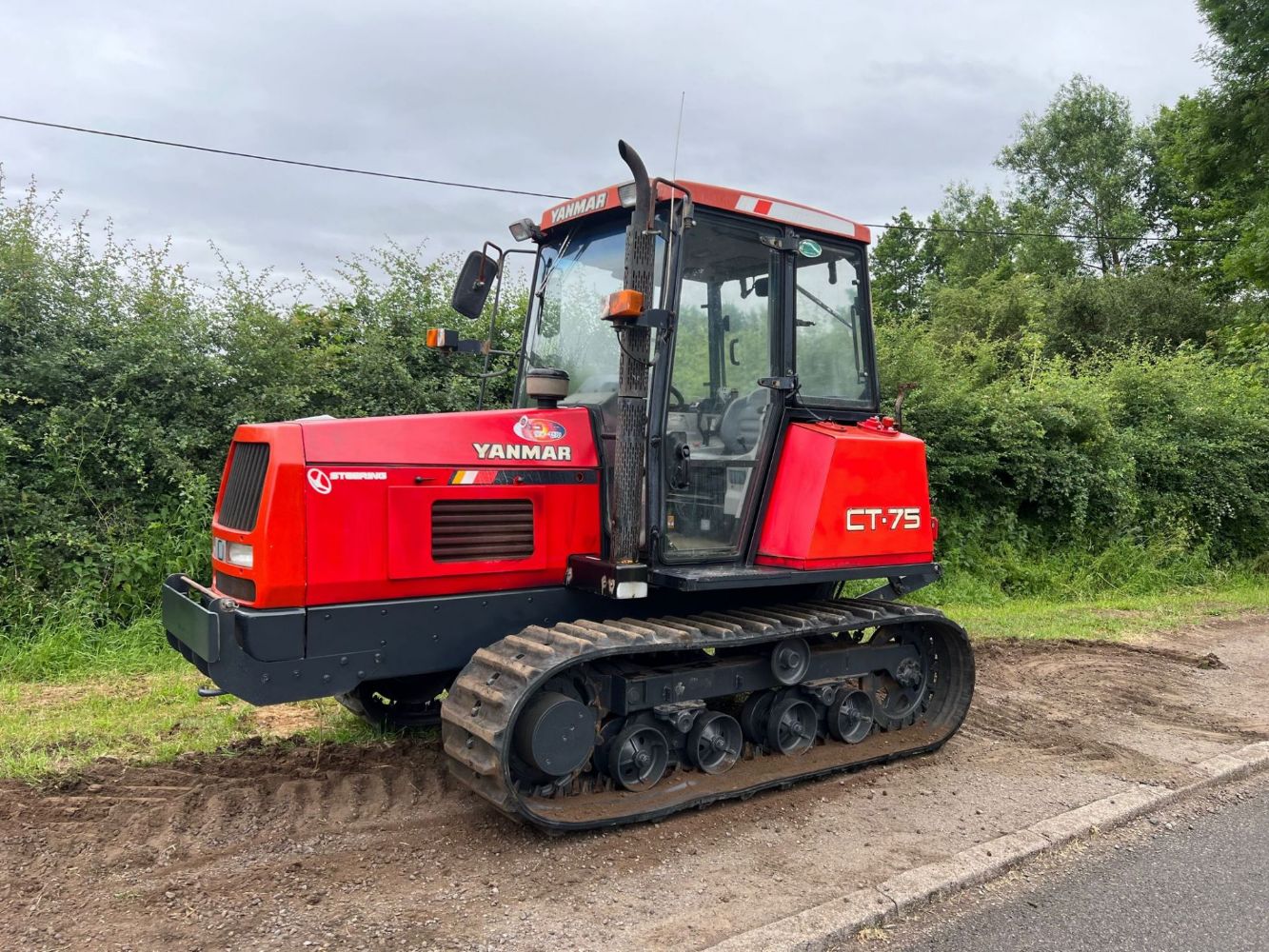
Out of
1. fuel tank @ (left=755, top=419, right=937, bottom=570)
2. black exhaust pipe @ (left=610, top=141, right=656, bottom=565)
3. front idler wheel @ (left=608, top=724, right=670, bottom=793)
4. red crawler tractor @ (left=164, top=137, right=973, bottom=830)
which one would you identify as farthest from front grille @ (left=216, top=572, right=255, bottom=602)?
fuel tank @ (left=755, top=419, right=937, bottom=570)

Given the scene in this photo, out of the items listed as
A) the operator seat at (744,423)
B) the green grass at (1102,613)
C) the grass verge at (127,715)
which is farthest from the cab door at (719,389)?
the green grass at (1102,613)

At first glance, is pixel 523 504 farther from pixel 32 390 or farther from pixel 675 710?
pixel 32 390

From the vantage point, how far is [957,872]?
366 centimetres

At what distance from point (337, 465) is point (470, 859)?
165 cm

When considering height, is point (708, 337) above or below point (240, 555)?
above

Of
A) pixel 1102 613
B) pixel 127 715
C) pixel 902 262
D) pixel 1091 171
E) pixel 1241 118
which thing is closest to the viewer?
pixel 127 715

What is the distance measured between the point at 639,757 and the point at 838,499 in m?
1.58

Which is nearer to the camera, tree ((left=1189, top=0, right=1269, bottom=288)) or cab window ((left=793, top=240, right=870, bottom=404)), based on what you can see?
cab window ((left=793, top=240, right=870, bottom=404))

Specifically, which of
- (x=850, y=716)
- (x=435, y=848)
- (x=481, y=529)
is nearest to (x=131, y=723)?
(x=435, y=848)

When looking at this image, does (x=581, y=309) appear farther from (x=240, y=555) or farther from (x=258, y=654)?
(x=258, y=654)

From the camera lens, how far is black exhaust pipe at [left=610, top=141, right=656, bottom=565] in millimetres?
3890

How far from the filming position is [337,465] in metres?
3.77

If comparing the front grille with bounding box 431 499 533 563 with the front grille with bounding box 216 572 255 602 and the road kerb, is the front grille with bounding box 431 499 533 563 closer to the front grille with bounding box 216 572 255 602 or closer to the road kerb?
the front grille with bounding box 216 572 255 602

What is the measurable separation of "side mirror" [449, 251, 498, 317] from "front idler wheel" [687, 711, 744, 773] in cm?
233
